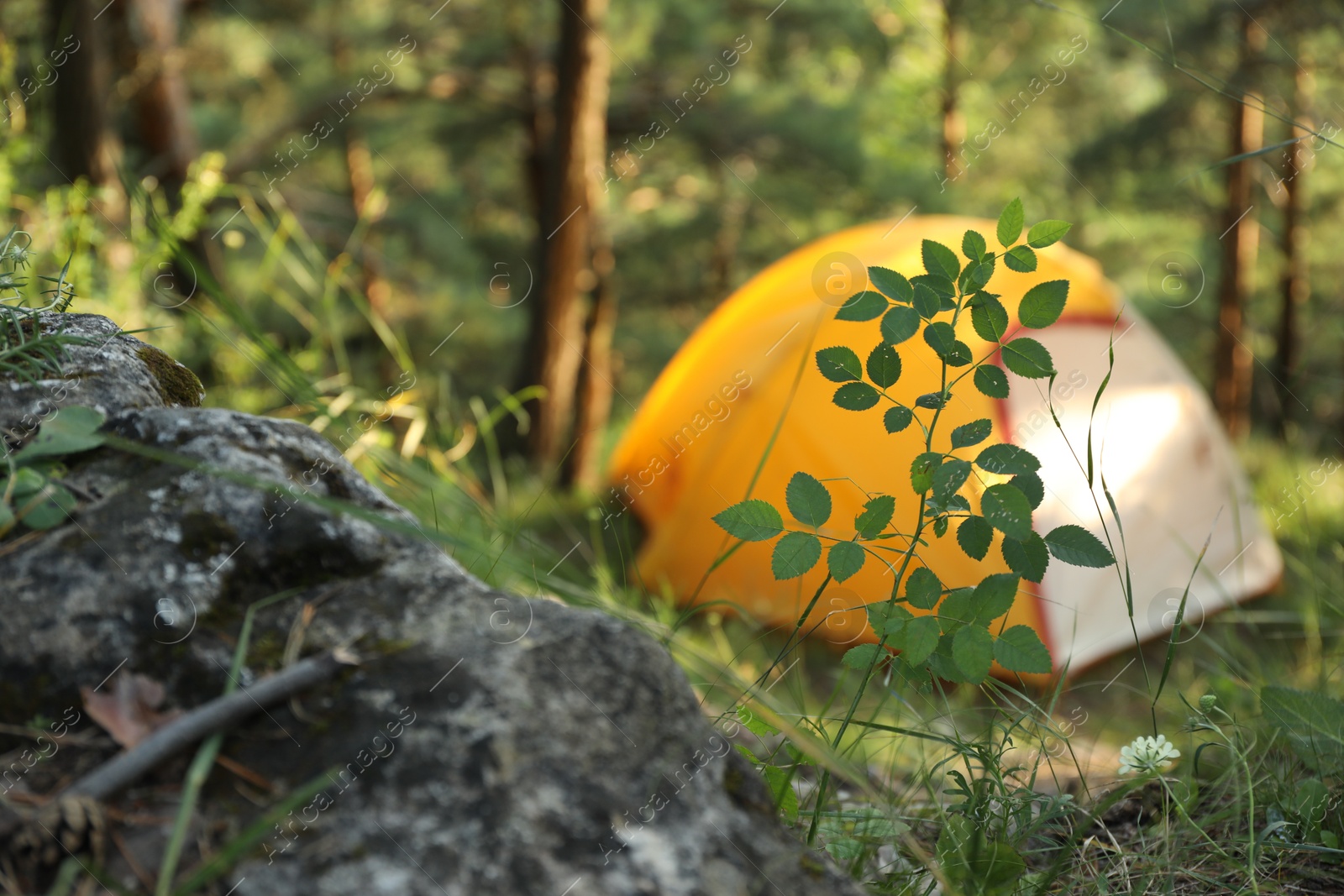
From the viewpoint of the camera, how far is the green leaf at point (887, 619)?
948 mm

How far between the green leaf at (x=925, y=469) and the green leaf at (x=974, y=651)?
156 millimetres

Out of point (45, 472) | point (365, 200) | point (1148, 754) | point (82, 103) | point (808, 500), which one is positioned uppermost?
point (82, 103)

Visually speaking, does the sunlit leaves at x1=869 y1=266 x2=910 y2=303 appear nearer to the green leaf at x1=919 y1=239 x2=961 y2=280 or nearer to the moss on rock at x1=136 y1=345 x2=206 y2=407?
the green leaf at x1=919 y1=239 x2=961 y2=280

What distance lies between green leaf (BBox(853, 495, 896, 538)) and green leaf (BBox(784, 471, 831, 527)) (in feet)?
0.13

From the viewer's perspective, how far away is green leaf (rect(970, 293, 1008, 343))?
0.98 m

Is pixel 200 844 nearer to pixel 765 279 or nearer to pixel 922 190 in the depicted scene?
pixel 765 279

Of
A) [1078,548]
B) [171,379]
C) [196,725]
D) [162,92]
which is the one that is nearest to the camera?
[196,725]

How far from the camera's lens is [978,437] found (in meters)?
1.00

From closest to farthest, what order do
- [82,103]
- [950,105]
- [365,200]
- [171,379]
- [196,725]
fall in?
[196,725] → [171,379] → [82,103] → [365,200] → [950,105]

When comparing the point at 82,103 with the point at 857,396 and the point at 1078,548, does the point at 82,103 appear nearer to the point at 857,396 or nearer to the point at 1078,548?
the point at 857,396

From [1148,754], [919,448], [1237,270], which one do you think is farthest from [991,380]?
[1237,270]

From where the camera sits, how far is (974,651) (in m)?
0.92

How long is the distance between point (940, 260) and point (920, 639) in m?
0.43

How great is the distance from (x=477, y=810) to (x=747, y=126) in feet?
25.3
